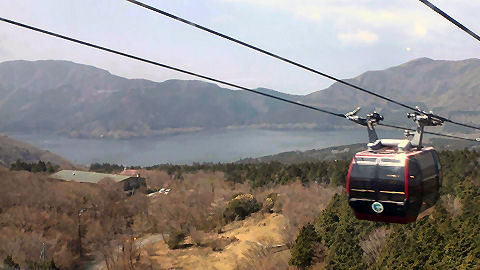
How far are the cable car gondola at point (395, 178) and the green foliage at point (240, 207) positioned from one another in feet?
179

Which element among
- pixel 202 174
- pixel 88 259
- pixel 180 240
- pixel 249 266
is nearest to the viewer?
pixel 249 266

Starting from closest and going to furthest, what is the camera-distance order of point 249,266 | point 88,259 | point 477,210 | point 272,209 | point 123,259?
point 477,210
point 249,266
point 123,259
point 88,259
point 272,209

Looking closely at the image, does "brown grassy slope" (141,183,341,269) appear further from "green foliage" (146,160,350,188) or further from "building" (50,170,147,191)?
"building" (50,170,147,191)

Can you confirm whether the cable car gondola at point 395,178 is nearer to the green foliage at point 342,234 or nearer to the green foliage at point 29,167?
the green foliage at point 342,234

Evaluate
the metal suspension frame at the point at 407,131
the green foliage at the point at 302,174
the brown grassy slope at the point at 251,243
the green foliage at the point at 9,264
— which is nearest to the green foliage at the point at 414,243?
the brown grassy slope at the point at 251,243

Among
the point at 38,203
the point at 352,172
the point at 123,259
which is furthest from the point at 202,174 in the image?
the point at 352,172

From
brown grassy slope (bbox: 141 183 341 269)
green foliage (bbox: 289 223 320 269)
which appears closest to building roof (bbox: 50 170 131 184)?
brown grassy slope (bbox: 141 183 341 269)

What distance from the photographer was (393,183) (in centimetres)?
1247

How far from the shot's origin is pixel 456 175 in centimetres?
6012

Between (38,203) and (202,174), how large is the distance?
65.0 metres

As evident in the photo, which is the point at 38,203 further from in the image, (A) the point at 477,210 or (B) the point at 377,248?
(A) the point at 477,210

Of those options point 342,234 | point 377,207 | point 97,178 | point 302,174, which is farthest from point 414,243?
point 97,178

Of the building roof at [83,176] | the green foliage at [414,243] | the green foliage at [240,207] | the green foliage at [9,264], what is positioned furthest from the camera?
the building roof at [83,176]

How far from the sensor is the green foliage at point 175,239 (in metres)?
56.5
